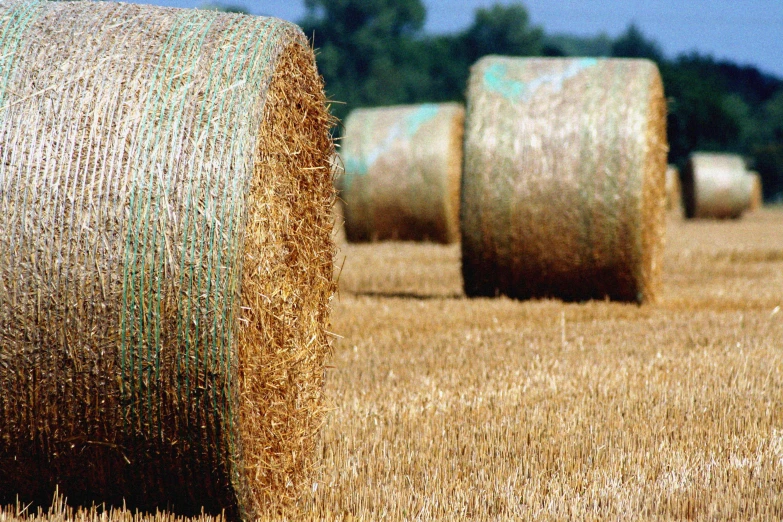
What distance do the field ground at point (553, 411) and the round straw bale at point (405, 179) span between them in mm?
5291

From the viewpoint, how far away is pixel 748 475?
3.83 m

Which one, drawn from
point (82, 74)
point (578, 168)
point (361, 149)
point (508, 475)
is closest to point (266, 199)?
point (82, 74)

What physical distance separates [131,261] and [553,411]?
7.55ft

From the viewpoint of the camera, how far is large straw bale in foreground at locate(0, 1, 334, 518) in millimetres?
3209

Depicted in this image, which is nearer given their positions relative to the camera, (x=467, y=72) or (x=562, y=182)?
(x=562, y=182)

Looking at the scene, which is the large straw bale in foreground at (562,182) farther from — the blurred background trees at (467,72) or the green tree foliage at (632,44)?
the green tree foliage at (632,44)

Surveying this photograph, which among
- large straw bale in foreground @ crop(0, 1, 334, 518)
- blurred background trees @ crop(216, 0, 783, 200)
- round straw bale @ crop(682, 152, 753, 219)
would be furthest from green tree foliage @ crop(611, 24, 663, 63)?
large straw bale in foreground @ crop(0, 1, 334, 518)

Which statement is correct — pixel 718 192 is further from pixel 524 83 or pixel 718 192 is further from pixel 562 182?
pixel 562 182

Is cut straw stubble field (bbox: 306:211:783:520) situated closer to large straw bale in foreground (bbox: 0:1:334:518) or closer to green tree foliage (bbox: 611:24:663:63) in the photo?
large straw bale in foreground (bbox: 0:1:334:518)

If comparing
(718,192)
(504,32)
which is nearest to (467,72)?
(504,32)

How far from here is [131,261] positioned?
320 cm

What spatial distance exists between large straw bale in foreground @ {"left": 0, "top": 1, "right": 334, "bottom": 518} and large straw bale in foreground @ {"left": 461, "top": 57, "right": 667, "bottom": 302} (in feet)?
15.2

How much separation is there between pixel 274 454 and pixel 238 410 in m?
0.54

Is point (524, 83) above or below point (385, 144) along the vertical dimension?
above
